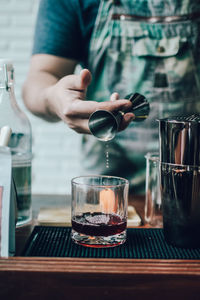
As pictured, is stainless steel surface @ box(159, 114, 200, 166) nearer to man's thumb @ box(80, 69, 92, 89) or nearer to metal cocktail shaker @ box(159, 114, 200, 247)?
metal cocktail shaker @ box(159, 114, 200, 247)

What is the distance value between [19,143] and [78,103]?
0.21 m

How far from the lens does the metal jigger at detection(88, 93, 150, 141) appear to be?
923mm

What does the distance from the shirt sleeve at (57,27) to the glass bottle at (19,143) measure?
2.33 feet

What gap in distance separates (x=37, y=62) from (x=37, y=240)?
102cm

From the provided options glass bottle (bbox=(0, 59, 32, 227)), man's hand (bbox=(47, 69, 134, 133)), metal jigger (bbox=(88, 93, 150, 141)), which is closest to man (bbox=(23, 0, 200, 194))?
man's hand (bbox=(47, 69, 134, 133))

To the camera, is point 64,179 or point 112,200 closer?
point 112,200

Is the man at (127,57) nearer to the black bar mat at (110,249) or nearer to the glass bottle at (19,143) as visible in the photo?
the glass bottle at (19,143)

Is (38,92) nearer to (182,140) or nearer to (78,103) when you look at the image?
(78,103)

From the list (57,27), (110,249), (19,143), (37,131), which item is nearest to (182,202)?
(110,249)

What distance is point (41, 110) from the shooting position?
5.23 ft

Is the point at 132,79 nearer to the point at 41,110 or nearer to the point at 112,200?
the point at 41,110

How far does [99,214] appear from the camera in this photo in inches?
35.2

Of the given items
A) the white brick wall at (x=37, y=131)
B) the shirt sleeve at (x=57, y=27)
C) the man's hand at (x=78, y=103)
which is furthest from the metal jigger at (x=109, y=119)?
the white brick wall at (x=37, y=131)

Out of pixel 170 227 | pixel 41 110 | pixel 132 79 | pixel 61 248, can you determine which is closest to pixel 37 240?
pixel 61 248
